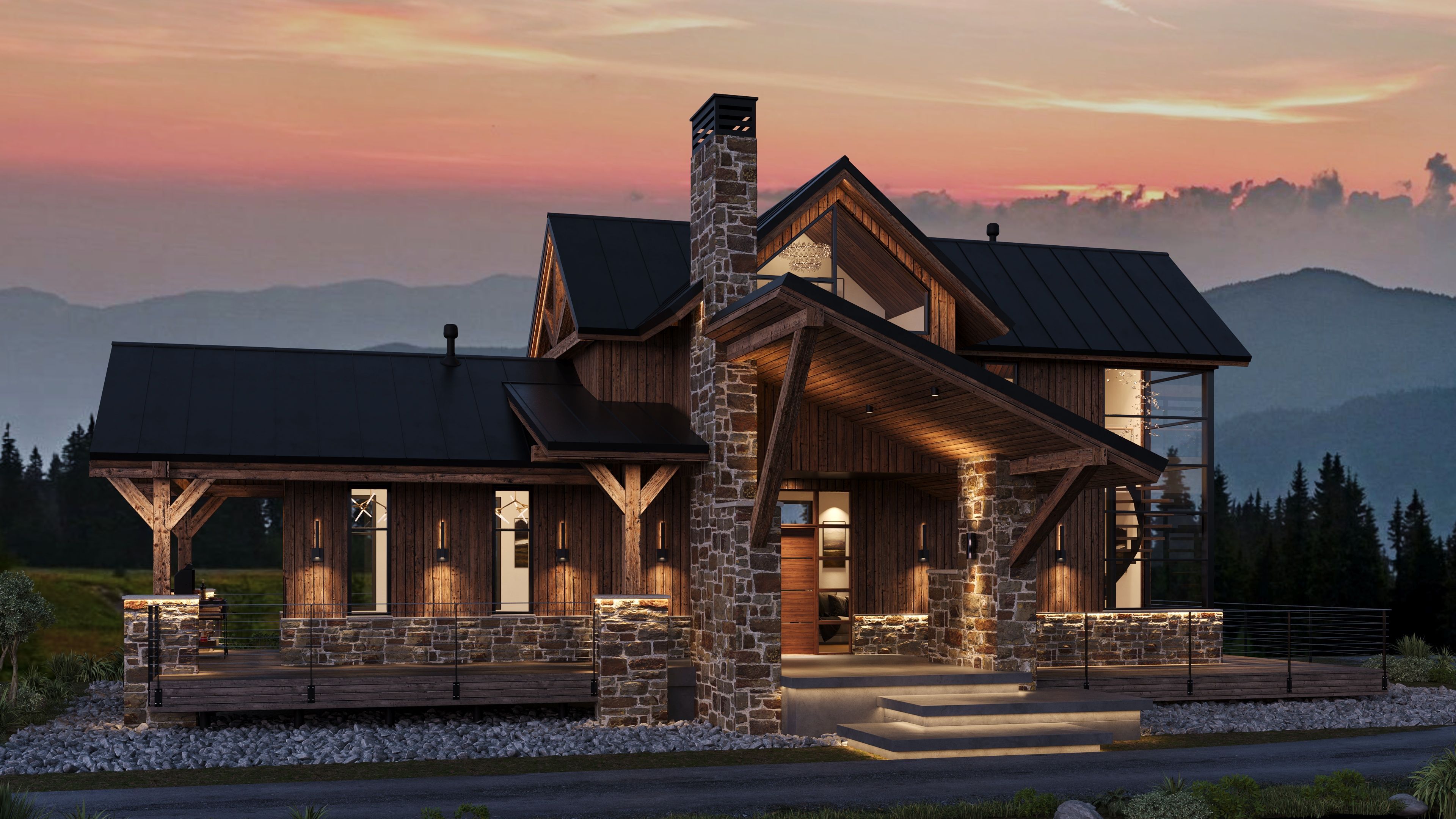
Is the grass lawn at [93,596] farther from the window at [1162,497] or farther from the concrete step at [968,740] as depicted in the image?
the concrete step at [968,740]

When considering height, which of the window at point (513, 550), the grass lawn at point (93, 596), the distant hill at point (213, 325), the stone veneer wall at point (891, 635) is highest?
the distant hill at point (213, 325)

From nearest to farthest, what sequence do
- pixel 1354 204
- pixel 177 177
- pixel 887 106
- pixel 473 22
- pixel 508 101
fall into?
pixel 473 22 → pixel 887 106 → pixel 508 101 → pixel 177 177 → pixel 1354 204

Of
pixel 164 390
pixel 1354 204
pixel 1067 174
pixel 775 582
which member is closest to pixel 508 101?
pixel 164 390

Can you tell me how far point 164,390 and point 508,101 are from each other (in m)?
24.8

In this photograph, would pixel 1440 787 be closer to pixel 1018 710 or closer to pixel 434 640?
pixel 1018 710

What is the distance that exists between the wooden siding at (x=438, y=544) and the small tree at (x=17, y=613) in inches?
193

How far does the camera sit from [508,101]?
40375 millimetres

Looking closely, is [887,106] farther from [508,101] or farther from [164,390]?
[164,390]

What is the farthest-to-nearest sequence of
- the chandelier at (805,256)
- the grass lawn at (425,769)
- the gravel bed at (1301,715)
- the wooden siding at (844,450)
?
the wooden siding at (844,450)
the chandelier at (805,256)
the gravel bed at (1301,715)
the grass lawn at (425,769)

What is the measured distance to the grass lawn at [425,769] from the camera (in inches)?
464

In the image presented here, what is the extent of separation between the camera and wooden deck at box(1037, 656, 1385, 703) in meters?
17.5

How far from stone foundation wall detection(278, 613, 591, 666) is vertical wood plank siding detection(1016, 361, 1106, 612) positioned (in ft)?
22.5

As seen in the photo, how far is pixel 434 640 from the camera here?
17.8 metres

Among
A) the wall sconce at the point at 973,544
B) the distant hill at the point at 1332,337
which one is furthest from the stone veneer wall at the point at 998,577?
the distant hill at the point at 1332,337
